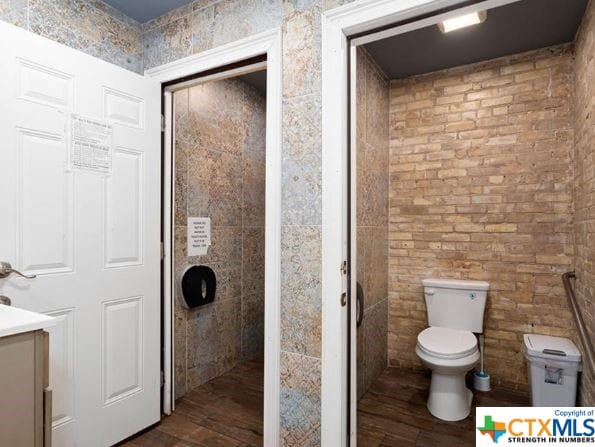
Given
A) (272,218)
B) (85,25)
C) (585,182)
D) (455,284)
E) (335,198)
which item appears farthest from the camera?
(455,284)

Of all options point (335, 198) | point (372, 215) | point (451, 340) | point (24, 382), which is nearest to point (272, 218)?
point (335, 198)

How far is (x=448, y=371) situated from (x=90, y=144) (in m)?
2.43

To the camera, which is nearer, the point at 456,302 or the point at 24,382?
the point at 24,382

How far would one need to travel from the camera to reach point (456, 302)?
2664 millimetres

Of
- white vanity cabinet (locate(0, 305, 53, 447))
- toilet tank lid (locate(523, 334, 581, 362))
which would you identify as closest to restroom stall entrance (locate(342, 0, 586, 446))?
toilet tank lid (locate(523, 334, 581, 362))

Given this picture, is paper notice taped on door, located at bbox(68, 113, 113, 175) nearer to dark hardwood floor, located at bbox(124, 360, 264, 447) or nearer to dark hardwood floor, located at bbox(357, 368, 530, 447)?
dark hardwood floor, located at bbox(124, 360, 264, 447)

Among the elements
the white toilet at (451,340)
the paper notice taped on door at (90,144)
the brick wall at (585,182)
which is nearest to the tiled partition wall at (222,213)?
the paper notice taped on door at (90,144)

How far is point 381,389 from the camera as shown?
2633 mm

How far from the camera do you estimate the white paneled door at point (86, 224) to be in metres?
1.51

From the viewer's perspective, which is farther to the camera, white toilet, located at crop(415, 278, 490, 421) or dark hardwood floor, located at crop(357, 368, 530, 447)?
white toilet, located at crop(415, 278, 490, 421)

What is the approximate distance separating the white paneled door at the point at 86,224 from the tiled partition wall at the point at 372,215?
4.41 feet

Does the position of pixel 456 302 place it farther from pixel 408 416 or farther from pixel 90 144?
pixel 90 144

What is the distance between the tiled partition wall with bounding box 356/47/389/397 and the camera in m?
2.44

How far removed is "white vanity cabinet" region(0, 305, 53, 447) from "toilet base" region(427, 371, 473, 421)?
2.11 meters
